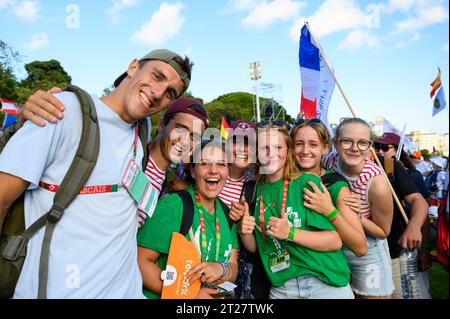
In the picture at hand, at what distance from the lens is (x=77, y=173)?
64.0 inches

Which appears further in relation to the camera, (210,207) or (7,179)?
(210,207)

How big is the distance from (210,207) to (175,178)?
0.42m

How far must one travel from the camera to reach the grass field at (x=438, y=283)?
5.30 m

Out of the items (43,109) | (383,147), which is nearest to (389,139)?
(383,147)

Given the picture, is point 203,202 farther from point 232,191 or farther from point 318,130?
point 318,130

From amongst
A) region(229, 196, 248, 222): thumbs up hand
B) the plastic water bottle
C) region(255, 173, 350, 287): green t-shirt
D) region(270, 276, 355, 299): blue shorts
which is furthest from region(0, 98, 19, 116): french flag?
the plastic water bottle

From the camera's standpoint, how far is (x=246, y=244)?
2.54 metres

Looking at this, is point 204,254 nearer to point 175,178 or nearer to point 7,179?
point 175,178

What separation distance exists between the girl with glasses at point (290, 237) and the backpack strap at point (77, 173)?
121 cm

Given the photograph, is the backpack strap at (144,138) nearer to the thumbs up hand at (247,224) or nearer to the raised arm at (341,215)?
the thumbs up hand at (247,224)

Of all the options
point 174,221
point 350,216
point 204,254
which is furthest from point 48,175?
point 350,216

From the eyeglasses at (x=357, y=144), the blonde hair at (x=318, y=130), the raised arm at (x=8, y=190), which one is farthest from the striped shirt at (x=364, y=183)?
the raised arm at (x=8, y=190)

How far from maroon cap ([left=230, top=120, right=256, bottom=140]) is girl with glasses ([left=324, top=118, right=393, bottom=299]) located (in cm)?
75
